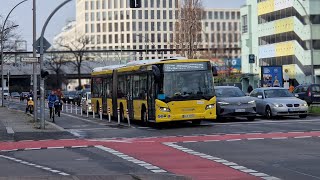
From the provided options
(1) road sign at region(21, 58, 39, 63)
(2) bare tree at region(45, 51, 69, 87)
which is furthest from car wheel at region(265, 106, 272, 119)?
(2) bare tree at region(45, 51, 69, 87)

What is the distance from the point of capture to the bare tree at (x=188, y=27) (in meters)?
65.5

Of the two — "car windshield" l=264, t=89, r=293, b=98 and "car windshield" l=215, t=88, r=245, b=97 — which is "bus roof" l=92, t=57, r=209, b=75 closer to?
"car windshield" l=215, t=88, r=245, b=97

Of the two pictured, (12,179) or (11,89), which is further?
(11,89)

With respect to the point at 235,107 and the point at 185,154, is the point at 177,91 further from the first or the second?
Answer: the point at 185,154

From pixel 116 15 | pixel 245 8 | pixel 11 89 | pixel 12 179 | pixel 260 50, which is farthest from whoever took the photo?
pixel 11 89

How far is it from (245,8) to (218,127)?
73.9m

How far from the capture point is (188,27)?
65.6 m

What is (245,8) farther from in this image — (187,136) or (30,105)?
(187,136)

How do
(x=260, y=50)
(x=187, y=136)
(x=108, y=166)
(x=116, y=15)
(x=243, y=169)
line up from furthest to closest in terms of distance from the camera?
A: (x=260, y=50)
(x=116, y=15)
(x=187, y=136)
(x=108, y=166)
(x=243, y=169)

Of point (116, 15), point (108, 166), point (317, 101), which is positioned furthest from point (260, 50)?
point (108, 166)

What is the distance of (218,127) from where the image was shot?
90.9ft

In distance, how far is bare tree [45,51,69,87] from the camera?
110 meters

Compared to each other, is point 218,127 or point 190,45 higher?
A: point 190,45

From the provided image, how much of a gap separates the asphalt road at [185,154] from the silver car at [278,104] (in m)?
5.36
